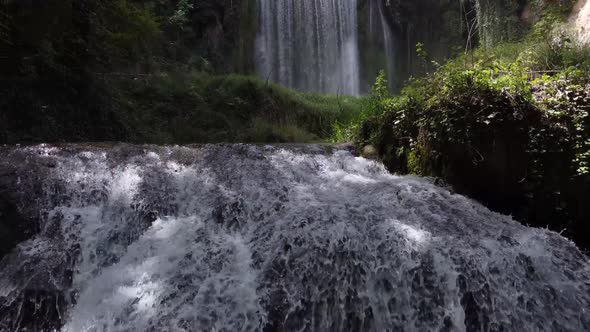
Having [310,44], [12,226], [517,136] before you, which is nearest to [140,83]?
[12,226]

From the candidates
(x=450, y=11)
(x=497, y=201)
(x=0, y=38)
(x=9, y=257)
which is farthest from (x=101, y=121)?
(x=450, y=11)

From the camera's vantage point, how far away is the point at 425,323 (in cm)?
318

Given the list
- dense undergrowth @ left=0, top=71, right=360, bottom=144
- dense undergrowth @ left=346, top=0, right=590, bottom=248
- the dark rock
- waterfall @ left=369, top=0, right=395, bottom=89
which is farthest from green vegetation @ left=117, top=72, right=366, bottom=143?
waterfall @ left=369, top=0, right=395, bottom=89

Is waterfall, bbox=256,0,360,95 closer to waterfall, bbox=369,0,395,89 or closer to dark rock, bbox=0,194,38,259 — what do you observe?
waterfall, bbox=369,0,395,89

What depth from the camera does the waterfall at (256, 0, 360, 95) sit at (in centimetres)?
1634

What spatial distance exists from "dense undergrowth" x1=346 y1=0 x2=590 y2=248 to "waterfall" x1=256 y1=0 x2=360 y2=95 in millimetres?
11250

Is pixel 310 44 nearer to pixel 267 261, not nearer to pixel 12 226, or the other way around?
pixel 12 226

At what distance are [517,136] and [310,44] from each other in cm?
1287

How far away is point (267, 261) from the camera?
353 centimetres

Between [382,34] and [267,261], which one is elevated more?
[382,34]

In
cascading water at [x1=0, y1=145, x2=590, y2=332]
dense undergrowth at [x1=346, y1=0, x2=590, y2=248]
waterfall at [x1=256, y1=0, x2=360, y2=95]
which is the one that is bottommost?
cascading water at [x1=0, y1=145, x2=590, y2=332]

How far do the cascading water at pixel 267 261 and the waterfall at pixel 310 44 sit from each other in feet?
40.3

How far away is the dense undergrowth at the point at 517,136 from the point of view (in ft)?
15.0

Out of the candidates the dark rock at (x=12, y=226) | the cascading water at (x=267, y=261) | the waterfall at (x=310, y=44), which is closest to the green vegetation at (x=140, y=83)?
the waterfall at (x=310, y=44)
